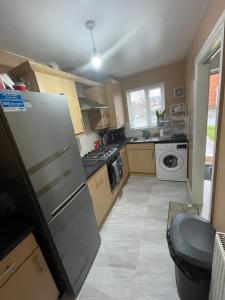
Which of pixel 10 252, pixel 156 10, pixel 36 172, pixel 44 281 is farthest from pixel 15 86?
pixel 44 281

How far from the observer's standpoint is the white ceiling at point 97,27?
3.84ft

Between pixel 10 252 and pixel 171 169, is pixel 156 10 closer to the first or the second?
pixel 10 252

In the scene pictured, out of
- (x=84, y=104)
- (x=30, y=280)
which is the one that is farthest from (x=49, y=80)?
(x=30, y=280)

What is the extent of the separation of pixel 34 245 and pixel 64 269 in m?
0.38

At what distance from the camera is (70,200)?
144cm

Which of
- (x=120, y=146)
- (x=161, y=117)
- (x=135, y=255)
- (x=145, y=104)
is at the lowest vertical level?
(x=135, y=255)

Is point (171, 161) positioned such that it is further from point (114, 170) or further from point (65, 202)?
point (65, 202)

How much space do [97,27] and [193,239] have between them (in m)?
2.03

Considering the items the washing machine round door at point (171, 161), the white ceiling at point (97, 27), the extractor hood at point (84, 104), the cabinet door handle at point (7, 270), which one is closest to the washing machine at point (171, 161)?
the washing machine round door at point (171, 161)

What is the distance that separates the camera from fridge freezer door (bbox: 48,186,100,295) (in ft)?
4.24

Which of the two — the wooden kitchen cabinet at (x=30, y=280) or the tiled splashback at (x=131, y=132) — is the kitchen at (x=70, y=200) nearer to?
the wooden kitchen cabinet at (x=30, y=280)

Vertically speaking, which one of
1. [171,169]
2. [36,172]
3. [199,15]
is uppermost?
[199,15]

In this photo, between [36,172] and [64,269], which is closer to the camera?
[36,172]

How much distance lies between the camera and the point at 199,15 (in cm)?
148
